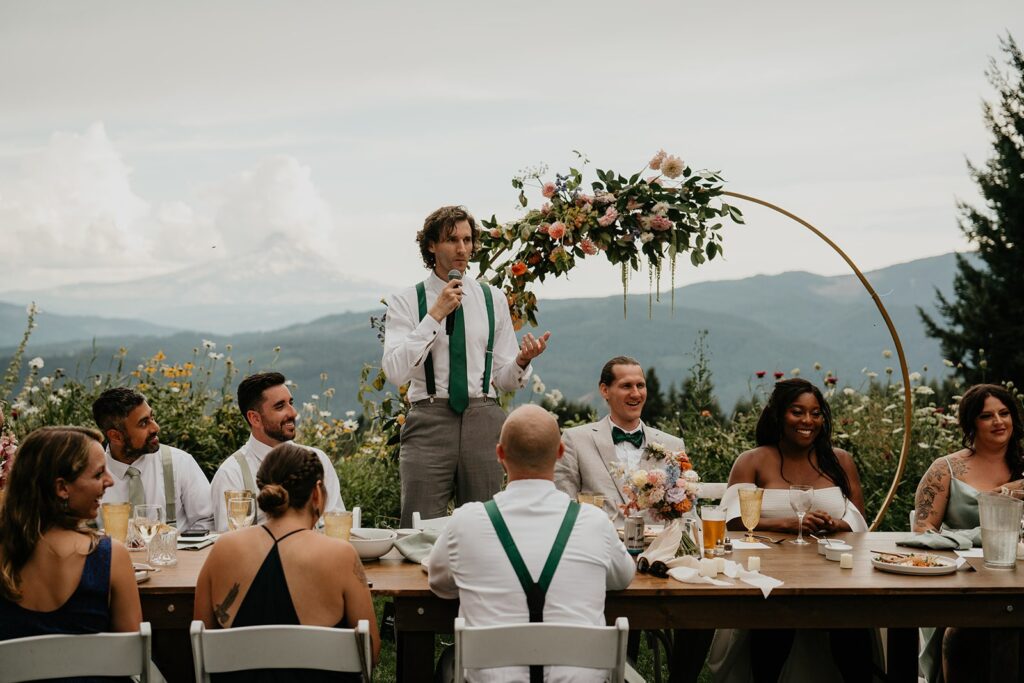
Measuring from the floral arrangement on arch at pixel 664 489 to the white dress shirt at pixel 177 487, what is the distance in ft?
6.68

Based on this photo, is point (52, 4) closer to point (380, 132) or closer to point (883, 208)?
point (380, 132)

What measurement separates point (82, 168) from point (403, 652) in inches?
1362

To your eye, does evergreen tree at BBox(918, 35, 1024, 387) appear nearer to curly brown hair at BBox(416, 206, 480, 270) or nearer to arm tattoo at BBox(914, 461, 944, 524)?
arm tattoo at BBox(914, 461, 944, 524)

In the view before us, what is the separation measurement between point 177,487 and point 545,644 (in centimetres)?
249

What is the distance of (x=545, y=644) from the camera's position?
2.58 metres

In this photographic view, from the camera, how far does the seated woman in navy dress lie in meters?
2.73

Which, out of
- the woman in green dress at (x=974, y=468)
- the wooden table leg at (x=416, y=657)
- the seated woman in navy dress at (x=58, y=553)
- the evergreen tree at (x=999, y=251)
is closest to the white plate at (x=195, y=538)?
→ the seated woman in navy dress at (x=58, y=553)

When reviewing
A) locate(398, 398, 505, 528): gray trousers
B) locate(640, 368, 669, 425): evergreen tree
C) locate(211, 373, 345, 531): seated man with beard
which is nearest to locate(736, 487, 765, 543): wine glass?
locate(398, 398, 505, 528): gray trousers

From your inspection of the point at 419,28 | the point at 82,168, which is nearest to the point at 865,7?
the point at 419,28

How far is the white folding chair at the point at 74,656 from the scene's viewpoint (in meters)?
2.51

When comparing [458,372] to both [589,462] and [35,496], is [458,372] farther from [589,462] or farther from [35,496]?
[35,496]

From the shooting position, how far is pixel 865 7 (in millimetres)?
9445

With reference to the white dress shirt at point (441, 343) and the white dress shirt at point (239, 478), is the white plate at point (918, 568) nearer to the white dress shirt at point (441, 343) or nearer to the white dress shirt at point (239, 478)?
the white dress shirt at point (441, 343)

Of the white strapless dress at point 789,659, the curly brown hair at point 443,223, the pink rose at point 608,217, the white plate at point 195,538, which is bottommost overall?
the white strapless dress at point 789,659
